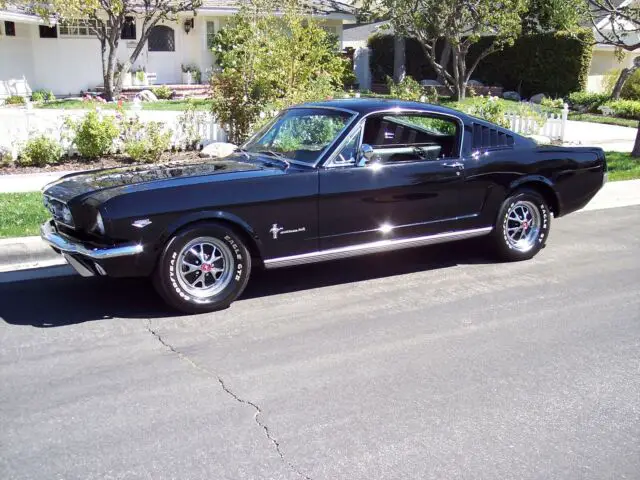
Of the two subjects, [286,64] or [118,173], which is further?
[286,64]

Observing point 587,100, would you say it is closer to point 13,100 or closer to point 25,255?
point 13,100

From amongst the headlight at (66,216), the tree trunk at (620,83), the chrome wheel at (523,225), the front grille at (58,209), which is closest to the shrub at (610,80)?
the tree trunk at (620,83)

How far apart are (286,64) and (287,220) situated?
7.55 m

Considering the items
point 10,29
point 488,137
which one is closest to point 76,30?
point 10,29

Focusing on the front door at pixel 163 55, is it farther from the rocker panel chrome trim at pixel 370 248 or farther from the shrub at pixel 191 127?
the rocker panel chrome trim at pixel 370 248

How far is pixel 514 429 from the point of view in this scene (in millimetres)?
3920

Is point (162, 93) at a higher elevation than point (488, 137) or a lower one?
lower

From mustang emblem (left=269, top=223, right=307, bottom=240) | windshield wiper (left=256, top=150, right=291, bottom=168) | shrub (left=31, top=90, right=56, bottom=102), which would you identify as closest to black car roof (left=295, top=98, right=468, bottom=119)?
windshield wiper (left=256, top=150, right=291, bottom=168)

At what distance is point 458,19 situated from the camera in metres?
23.1

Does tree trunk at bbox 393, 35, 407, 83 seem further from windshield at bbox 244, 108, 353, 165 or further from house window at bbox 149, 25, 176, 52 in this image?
windshield at bbox 244, 108, 353, 165

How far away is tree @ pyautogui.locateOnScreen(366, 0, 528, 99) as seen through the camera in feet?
71.3

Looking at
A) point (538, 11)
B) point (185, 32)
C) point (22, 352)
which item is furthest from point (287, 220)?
point (185, 32)

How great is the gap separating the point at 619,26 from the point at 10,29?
64.8 feet

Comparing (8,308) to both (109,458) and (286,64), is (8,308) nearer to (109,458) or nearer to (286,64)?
(109,458)
